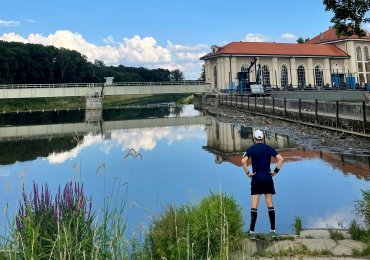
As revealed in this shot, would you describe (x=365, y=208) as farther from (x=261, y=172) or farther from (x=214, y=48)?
(x=214, y=48)

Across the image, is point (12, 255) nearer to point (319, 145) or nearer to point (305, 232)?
point (305, 232)

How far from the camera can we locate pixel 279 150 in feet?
48.8

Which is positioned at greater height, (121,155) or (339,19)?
(339,19)

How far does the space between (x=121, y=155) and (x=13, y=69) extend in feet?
199

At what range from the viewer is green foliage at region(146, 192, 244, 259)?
4.48 meters

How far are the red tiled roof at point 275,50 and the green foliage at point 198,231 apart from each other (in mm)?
54482

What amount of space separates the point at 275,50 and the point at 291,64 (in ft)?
12.3

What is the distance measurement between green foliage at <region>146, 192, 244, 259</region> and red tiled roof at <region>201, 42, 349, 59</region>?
5448 cm

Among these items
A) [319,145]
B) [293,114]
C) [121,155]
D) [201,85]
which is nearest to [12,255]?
[121,155]

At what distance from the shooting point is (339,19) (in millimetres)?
12320

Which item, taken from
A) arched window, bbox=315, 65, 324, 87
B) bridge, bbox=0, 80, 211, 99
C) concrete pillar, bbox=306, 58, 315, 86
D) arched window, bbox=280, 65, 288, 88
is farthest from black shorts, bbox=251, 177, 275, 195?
arched window, bbox=315, 65, 324, 87

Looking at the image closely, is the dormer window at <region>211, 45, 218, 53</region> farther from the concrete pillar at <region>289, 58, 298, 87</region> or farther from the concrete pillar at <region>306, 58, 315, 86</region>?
the concrete pillar at <region>306, 58, 315, 86</region>

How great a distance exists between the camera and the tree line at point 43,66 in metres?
65.6

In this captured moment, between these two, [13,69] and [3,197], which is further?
[13,69]
